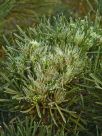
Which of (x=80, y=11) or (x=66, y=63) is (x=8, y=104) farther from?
(x=80, y=11)

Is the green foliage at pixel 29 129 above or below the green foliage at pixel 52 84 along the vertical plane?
below

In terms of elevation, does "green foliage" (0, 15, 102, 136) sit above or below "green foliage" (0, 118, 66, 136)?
above

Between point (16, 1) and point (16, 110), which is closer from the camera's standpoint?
point (16, 110)

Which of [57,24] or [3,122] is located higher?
[57,24]

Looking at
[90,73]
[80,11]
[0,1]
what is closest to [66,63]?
[90,73]

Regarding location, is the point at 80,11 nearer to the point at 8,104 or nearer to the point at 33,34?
the point at 33,34

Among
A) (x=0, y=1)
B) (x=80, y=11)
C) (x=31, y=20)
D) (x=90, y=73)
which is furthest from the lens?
(x=80, y=11)

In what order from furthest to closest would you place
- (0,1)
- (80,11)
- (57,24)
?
1. (80,11)
2. (0,1)
3. (57,24)
